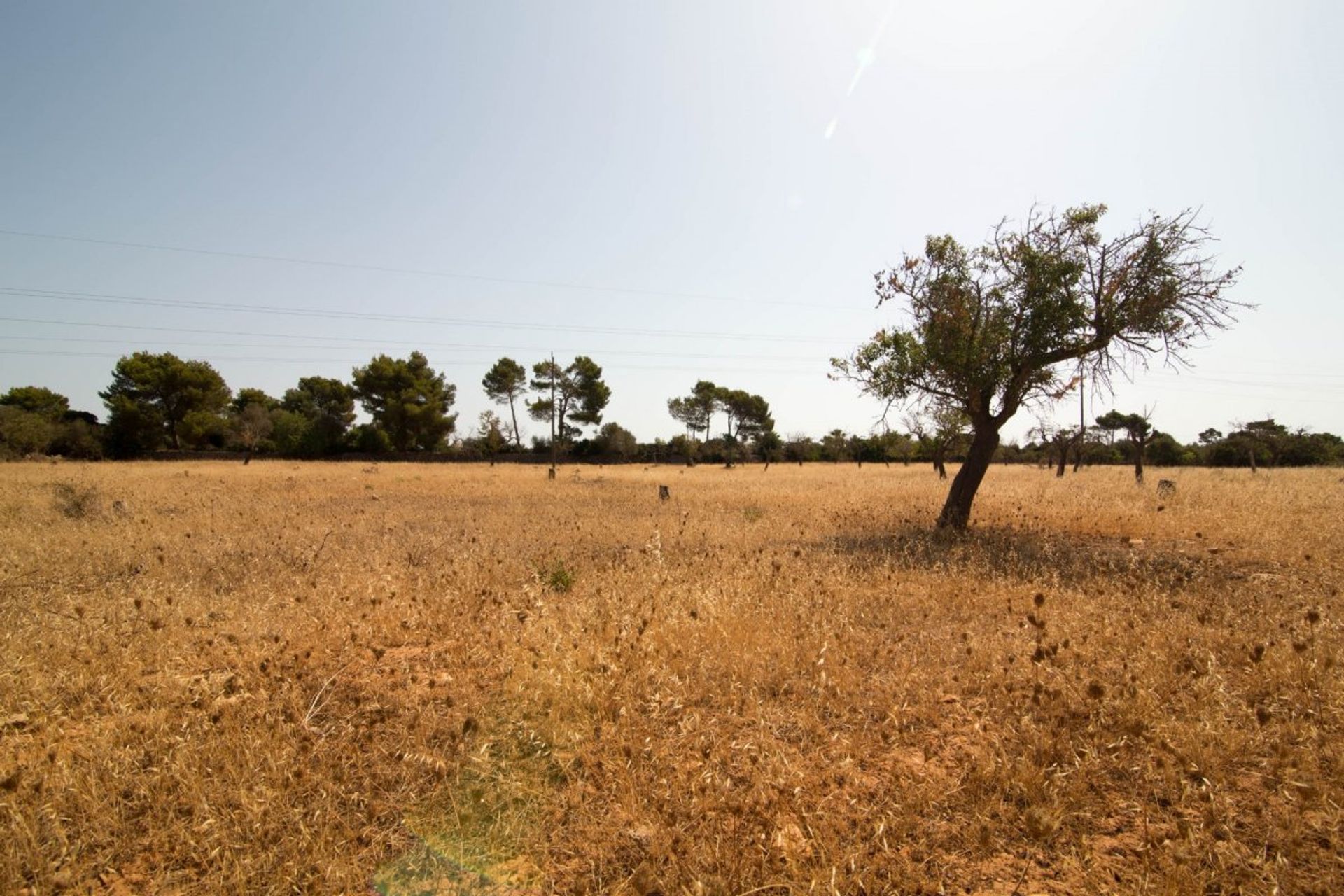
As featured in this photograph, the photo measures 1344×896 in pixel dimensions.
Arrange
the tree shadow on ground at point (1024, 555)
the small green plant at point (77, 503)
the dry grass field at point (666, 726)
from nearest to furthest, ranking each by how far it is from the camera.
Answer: the dry grass field at point (666, 726) → the tree shadow on ground at point (1024, 555) → the small green plant at point (77, 503)

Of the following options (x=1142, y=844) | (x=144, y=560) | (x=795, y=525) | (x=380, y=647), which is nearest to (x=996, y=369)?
(x=795, y=525)

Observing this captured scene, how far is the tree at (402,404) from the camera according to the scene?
2249 inches

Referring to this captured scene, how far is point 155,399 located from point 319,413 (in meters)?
14.1

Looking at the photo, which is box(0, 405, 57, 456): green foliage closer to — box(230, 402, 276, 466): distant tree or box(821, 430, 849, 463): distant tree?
box(230, 402, 276, 466): distant tree

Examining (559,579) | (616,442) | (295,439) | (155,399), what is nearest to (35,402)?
(155,399)

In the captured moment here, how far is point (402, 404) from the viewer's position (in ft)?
187

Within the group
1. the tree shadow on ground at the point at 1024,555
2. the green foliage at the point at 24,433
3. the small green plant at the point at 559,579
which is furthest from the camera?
the green foliage at the point at 24,433

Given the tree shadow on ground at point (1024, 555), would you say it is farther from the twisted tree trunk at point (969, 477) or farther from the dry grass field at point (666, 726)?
the twisted tree trunk at point (969, 477)

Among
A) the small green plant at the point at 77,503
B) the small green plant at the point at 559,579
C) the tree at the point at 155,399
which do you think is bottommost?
the small green plant at the point at 559,579

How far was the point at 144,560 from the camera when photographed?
816 centimetres

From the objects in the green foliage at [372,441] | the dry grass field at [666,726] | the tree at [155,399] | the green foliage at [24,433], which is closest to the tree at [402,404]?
the green foliage at [372,441]

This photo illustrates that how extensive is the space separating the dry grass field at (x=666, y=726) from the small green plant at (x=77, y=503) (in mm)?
5313

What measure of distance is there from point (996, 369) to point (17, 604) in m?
15.4

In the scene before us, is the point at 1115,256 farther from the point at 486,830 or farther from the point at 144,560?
the point at 144,560
